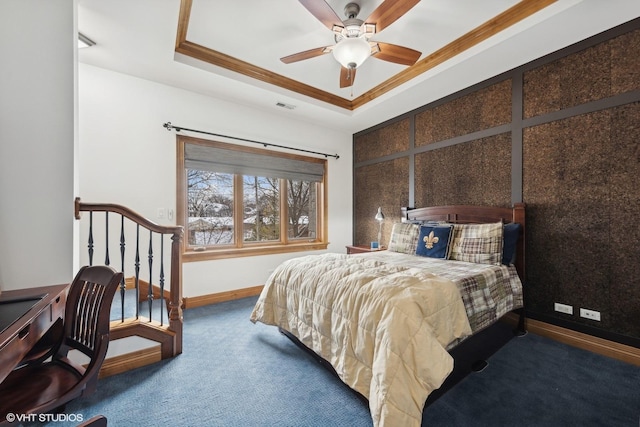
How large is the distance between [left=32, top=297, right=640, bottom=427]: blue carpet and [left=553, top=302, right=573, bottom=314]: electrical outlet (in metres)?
0.31

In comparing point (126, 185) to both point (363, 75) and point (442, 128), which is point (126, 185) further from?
point (442, 128)

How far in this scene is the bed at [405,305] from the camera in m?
1.35

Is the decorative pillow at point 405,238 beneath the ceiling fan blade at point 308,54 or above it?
beneath

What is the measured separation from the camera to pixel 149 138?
3.05 meters

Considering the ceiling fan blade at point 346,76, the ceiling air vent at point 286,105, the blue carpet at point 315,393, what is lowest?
the blue carpet at point 315,393

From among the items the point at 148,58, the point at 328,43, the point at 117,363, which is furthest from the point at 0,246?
the point at 328,43

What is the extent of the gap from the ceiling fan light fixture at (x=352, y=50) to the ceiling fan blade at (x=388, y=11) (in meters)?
0.15

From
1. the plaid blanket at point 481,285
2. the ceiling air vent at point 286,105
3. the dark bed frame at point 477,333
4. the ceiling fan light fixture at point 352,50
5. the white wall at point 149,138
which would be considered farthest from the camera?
the ceiling air vent at point 286,105

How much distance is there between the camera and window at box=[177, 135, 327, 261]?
3371mm

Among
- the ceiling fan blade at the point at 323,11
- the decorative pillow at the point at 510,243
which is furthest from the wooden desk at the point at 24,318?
the decorative pillow at the point at 510,243

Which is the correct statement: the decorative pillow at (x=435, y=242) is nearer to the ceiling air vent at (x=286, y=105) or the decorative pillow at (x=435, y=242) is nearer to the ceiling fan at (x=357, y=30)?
the ceiling fan at (x=357, y=30)

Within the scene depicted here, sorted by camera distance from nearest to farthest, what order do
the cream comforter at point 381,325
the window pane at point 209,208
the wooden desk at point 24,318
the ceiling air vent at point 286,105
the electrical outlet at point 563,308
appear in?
the wooden desk at point 24,318 → the cream comforter at point 381,325 → the electrical outlet at point 563,308 → the window pane at point 209,208 → the ceiling air vent at point 286,105

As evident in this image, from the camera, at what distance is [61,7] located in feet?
5.60

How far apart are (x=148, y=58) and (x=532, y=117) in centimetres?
380
